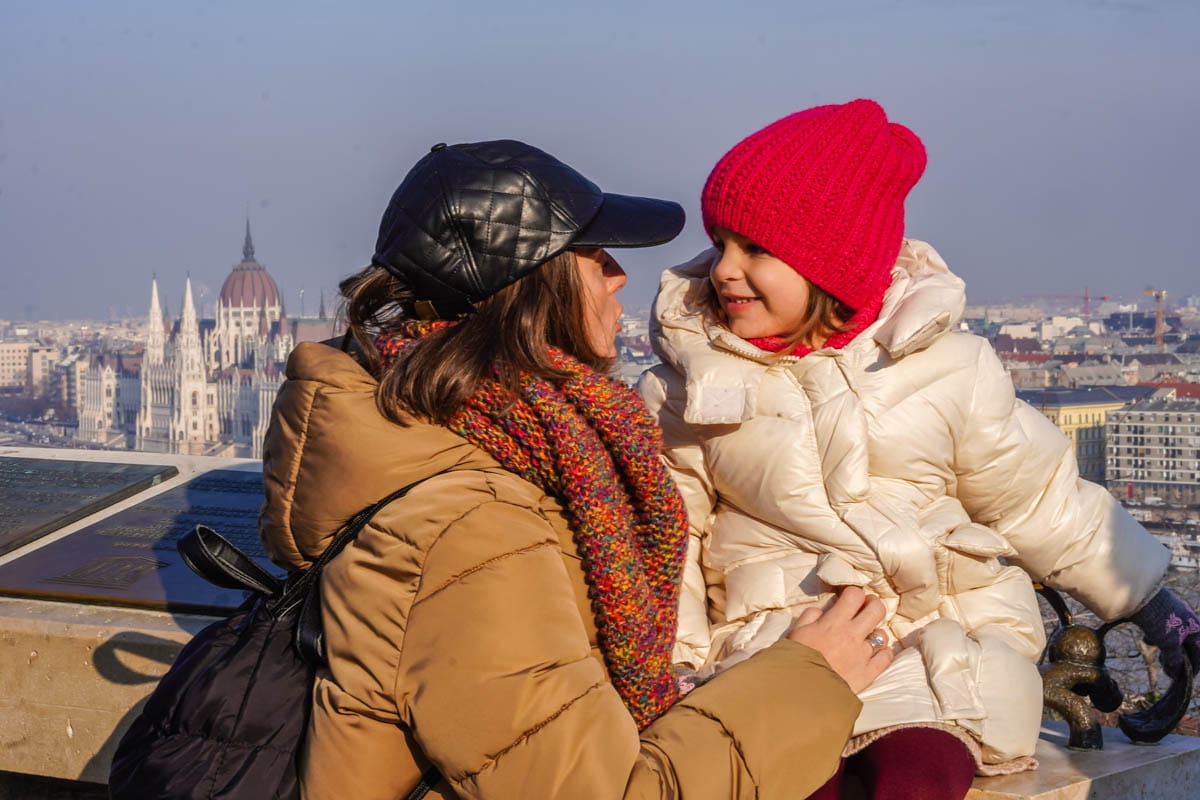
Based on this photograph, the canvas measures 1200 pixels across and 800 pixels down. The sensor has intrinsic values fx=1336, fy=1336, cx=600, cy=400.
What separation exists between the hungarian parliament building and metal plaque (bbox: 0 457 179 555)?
229ft

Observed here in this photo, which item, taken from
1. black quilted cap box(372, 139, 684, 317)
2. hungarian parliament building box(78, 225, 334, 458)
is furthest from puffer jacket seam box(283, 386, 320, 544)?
hungarian parliament building box(78, 225, 334, 458)

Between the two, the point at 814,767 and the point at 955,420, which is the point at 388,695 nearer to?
the point at 814,767

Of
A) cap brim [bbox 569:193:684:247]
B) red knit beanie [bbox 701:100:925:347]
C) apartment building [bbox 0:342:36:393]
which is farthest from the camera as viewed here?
apartment building [bbox 0:342:36:393]

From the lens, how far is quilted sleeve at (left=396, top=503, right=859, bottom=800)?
120cm

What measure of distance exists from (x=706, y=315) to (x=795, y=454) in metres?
0.28

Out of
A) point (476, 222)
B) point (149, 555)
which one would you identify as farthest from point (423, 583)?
point (149, 555)

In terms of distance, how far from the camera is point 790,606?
1.81 meters

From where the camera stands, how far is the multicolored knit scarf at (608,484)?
4.43 ft

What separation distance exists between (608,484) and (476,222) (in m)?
0.30

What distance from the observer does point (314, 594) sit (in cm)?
139

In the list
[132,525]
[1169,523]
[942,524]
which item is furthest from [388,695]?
[1169,523]

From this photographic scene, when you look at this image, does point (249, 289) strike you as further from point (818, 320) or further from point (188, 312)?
point (818, 320)

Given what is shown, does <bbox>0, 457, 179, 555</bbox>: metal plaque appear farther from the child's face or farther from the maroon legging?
the maroon legging

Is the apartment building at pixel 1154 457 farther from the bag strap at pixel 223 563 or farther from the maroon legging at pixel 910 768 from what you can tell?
the bag strap at pixel 223 563
